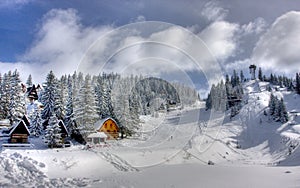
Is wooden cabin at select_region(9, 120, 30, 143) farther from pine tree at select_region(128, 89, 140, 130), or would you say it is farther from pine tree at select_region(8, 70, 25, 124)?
pine tree at select_region(128, 89, 140, 130)

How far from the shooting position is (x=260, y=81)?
172 metres

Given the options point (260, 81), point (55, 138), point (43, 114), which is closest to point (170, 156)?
point (55, 138)

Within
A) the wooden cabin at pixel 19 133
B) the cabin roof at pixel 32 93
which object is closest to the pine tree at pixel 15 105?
the wooden cabin at pixel 19 133

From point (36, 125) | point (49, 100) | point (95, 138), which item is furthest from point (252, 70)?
point (36, 125)

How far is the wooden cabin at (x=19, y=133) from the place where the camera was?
36.9 meters

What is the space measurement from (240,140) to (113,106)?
1553 inches

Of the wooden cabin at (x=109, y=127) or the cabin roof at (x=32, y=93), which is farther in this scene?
the cabin roof at (x=32, y=93)

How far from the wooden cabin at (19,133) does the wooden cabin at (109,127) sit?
12.6m

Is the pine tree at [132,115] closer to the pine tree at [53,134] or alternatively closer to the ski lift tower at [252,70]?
the pine tree at [53,134]

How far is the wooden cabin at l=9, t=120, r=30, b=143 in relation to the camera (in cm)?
3694

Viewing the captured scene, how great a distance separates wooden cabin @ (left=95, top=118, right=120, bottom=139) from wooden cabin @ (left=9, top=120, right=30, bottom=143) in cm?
1263

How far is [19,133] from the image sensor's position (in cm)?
3719

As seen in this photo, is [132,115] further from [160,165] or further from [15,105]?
[160,165]

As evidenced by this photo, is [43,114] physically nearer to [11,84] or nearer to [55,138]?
[11,84]
